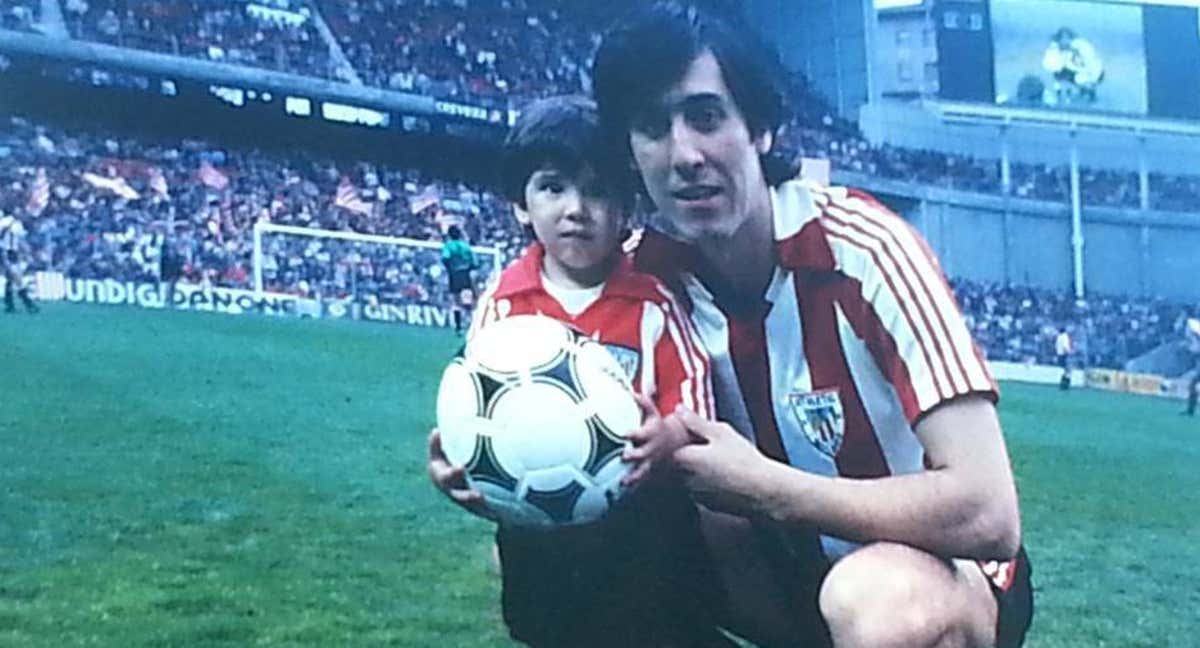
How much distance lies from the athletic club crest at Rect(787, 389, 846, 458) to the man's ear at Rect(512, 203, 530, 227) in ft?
1.03

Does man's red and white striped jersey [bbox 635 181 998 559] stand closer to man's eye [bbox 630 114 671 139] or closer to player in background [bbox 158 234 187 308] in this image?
man's eye [bbox 630 114 671 139]

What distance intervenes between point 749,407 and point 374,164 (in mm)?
747

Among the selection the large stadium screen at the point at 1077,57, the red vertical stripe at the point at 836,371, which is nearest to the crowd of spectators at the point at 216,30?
the red vertical stripe at the point at 836,371

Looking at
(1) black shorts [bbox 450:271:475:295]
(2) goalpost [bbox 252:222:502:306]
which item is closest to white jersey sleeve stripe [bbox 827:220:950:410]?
(1) black shorts [bbox 450:271:475:295]

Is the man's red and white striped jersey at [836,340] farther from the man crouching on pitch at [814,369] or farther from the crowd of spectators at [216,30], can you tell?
the crowd of spectators at [216,30]

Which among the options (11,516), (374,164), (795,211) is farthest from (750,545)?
(11,516)

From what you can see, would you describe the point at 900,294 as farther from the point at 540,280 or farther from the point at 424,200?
the point at 424,200

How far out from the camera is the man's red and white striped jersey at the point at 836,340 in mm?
1308

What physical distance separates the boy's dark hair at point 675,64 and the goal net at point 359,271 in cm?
48

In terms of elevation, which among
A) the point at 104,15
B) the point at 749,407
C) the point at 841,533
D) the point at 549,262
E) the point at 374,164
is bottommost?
the point at 841,533

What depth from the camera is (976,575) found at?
1.36 metres

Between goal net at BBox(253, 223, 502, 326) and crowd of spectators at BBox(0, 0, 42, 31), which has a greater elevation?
crowd of spectators at BBox(0, 0, 42, 31)

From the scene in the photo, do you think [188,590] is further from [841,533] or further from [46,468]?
[841,533]

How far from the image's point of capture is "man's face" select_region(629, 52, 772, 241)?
1.37m
